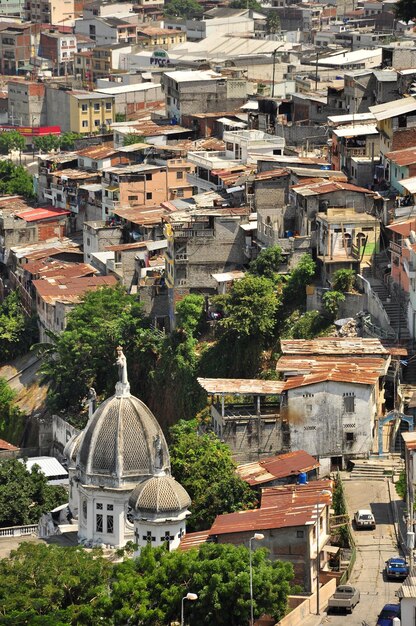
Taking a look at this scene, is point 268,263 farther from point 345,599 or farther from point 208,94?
point 208,94

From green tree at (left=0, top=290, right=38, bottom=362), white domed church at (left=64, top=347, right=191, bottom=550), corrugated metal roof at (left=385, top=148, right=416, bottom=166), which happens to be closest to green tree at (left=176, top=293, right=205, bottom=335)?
corrugated metal roof at (left=385, top=148, right=416, bottom=166)

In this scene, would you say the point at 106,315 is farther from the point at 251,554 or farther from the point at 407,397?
the point at 251,554

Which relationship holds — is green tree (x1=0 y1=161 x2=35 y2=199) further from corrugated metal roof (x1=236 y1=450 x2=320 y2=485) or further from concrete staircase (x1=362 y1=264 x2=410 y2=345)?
corrugated metal roof (x1=236 y1=450 x2=320 y2=485)

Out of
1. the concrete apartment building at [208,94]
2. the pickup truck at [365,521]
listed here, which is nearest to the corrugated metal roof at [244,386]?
the pickup truck at [365,521]

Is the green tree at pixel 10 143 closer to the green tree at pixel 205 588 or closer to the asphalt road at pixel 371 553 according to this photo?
the asphalt road at pixel 371 553

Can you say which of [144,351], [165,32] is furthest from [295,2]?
[144,351]

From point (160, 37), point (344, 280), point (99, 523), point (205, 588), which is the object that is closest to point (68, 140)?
point (160, 37)
